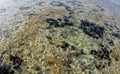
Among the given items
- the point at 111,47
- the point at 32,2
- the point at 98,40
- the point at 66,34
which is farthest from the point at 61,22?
the point at 32,2

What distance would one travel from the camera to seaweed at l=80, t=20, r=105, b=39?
7.50 meters

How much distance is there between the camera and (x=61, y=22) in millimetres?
7805

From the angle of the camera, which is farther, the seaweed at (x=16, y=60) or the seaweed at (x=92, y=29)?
the seaweed at (x=92, y=29)

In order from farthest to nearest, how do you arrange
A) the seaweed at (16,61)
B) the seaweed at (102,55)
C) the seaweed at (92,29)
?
the seaweed at (92,29) < the seaweed at (102,55) < the seaweed at (16,61)

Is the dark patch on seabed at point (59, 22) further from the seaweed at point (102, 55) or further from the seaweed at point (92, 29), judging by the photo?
the seaweed at point (102, 55)

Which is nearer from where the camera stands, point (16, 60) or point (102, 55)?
point (16, 60)

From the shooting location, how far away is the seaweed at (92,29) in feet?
24.6

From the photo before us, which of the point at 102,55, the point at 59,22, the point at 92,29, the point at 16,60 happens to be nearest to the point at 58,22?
the point at 59,22

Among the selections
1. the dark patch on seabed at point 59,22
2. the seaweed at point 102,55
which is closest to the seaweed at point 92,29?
the dark patch on seabed at point 59,22

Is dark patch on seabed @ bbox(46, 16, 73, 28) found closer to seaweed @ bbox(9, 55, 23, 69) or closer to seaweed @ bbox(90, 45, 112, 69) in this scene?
seaweed @ bbox(90, 45, 112, 69)

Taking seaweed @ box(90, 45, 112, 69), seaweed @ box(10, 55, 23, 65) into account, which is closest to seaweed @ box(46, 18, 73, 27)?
seaweed @ box(90, 45, 112, 69)

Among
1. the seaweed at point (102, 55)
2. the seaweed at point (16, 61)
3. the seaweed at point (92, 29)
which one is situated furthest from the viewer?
the seaweed at point (92, 29)

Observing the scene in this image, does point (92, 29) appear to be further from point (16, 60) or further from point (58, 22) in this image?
point (16, 60)

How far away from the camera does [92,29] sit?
7.88 meters
